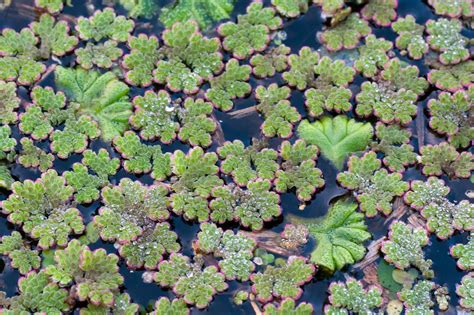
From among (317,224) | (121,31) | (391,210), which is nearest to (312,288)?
(317,224)

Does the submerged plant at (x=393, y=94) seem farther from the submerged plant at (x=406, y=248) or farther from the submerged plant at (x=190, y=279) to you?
the submerged plant at (x=190, y=279)

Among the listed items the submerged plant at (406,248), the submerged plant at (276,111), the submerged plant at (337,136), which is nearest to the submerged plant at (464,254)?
the submerged plant at (406,248)

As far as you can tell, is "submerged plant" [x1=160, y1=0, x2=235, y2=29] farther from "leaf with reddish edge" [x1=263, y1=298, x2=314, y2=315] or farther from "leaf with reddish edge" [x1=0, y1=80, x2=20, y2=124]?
"leaf with reddish edge" [x1=263, y1=298, x2=314, y2=315]

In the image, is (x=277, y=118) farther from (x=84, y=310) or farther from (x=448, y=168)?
(x=84, y=310)

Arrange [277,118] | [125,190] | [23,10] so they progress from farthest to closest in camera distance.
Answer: [23,10] < [277,118] < [125,190]

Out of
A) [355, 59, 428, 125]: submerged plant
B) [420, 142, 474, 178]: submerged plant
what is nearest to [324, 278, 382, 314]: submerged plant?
[420, 142, 474, 178]: submerged plant

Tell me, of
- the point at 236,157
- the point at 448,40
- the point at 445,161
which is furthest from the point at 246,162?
the point at 448,40
